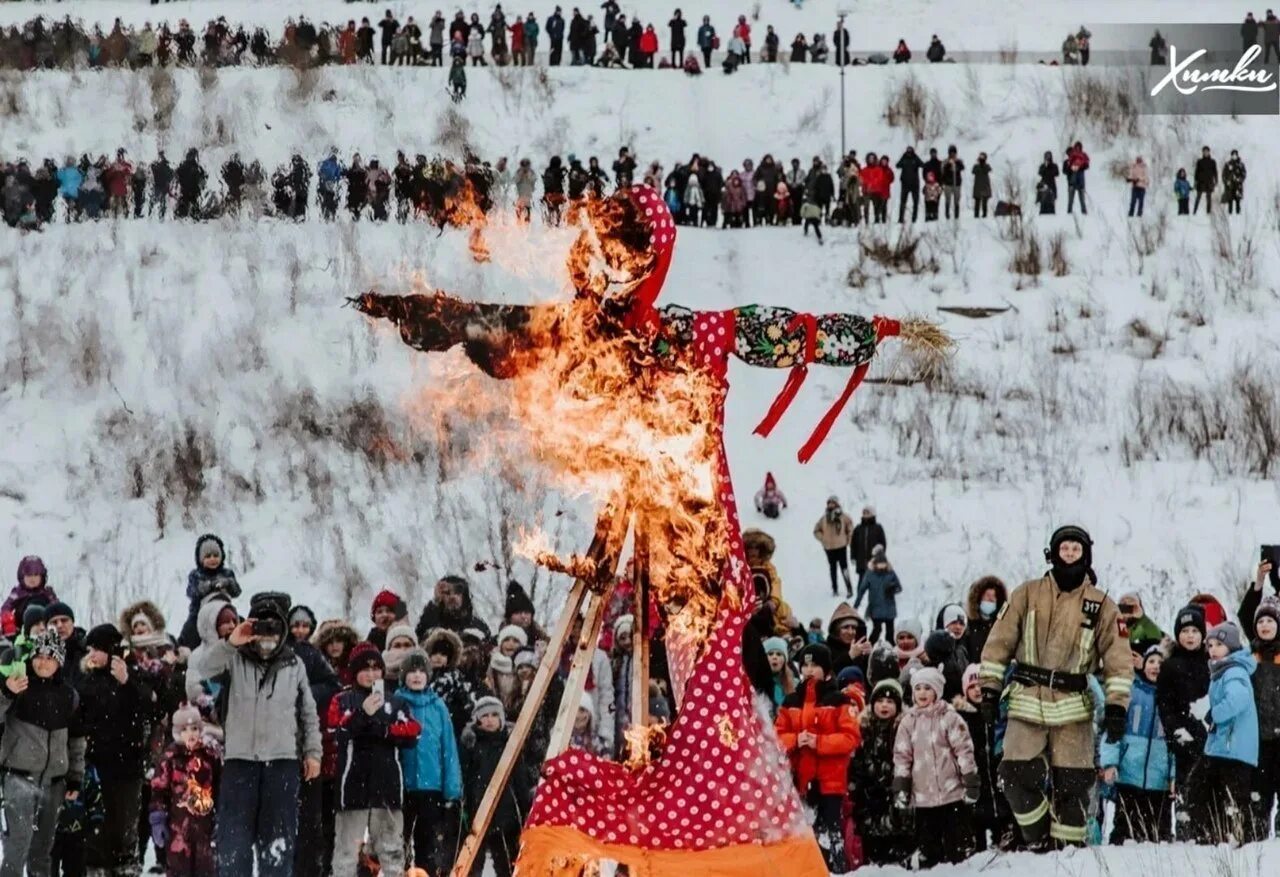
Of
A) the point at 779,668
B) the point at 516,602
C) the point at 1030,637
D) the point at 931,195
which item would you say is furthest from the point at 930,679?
the point at 931,195

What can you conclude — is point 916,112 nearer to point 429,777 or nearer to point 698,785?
point 429,777

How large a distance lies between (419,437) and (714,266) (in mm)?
6826

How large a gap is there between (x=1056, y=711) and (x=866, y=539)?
37.6 ft

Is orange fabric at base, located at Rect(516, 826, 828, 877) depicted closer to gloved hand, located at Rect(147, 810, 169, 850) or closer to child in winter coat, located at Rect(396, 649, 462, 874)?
child in winter coat, located at Rect(396, 649, 462, 874)

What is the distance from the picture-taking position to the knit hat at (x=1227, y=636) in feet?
38.7

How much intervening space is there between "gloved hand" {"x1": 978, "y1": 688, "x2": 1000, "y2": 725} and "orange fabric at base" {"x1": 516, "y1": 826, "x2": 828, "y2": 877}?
12.8 feet

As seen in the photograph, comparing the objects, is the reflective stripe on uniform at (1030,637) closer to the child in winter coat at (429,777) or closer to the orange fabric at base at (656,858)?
the orange fabric at base at (656,858)

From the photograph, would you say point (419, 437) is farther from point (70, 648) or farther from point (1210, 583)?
point (70, 648)

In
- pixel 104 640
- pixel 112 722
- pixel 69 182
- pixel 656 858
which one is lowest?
pixel 656 858

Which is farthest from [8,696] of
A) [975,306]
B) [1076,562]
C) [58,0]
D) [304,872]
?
[58,0]

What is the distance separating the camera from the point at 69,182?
32250 mm

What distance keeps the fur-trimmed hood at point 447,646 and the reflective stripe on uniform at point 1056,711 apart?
3488 mm

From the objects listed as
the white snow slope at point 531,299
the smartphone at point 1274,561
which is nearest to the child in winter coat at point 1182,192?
the white snow slope at point 531,299

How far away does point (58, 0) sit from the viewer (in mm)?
43938
